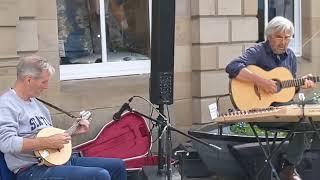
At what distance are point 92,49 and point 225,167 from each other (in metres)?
2.25

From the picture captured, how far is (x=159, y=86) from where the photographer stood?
4.95 metres

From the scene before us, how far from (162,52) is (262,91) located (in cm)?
97

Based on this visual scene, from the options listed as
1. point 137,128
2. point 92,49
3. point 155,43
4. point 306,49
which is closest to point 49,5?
point 92,49

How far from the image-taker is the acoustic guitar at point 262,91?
545 centimetres

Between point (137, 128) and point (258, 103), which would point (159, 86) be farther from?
point (137, 128)

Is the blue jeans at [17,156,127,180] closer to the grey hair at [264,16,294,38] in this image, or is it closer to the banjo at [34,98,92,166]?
the banjo at [34,98,92,166]

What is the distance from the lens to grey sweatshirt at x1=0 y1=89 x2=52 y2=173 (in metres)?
4.05

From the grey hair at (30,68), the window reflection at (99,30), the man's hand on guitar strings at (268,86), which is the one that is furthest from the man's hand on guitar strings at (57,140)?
the window reflection at (99,30)

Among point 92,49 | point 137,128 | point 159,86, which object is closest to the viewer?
point 159,86

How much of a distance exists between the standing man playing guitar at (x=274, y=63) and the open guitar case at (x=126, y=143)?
1290 mm

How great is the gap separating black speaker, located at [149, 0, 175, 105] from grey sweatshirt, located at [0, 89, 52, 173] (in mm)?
944

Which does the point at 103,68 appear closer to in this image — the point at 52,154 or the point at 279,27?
the point at 279,27

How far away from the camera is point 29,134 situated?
4.25 meters

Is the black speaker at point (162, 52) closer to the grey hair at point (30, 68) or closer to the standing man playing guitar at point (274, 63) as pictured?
the standing man playing guitar at point (274, 63)
